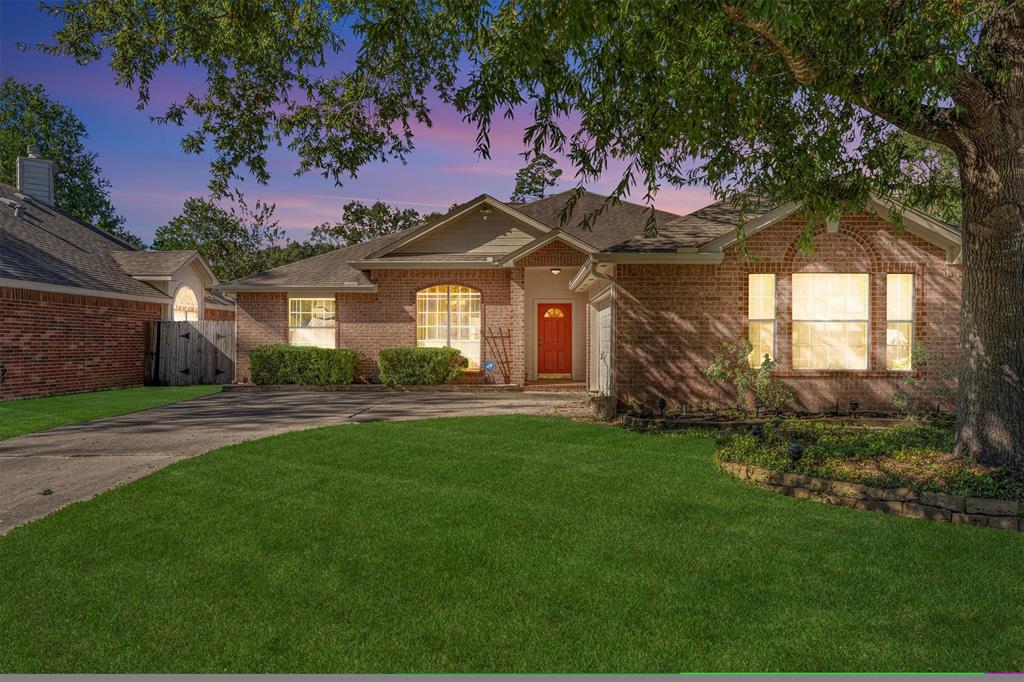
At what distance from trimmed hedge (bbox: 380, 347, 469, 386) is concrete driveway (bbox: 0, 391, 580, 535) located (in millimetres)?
1060

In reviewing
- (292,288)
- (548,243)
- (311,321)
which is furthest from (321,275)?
(548,243)

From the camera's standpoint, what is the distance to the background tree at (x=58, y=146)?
124 ft

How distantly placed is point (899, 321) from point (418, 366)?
1205cm

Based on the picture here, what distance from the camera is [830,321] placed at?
12719mm

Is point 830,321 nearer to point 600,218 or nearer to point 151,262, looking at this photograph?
point 600,218

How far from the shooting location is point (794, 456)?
7207 millimetres

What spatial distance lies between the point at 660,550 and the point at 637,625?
132 cm

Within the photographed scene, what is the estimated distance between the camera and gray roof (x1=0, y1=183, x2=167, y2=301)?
1686 centimetres

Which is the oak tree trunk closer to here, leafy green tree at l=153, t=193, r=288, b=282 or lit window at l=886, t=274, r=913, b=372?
lit window at l=886, t=274, r=913, b=372

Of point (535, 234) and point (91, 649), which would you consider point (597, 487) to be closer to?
point (91, 649)

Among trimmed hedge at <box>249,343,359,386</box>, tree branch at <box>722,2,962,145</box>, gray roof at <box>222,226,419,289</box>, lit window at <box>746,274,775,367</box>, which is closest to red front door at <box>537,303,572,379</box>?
gray roof at <box>222,226,419,289</box>

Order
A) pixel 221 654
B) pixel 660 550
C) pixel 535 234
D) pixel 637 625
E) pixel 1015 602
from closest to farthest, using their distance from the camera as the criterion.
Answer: pixel 221 654
pixel 637 625
pixel 1015 602
pixel 660 550
pixel 535 234

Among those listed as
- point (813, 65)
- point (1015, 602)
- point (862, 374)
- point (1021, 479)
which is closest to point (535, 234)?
point (862, 374)

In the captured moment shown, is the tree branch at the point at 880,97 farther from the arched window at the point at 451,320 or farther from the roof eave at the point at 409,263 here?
the arched window at the point at 451,320
